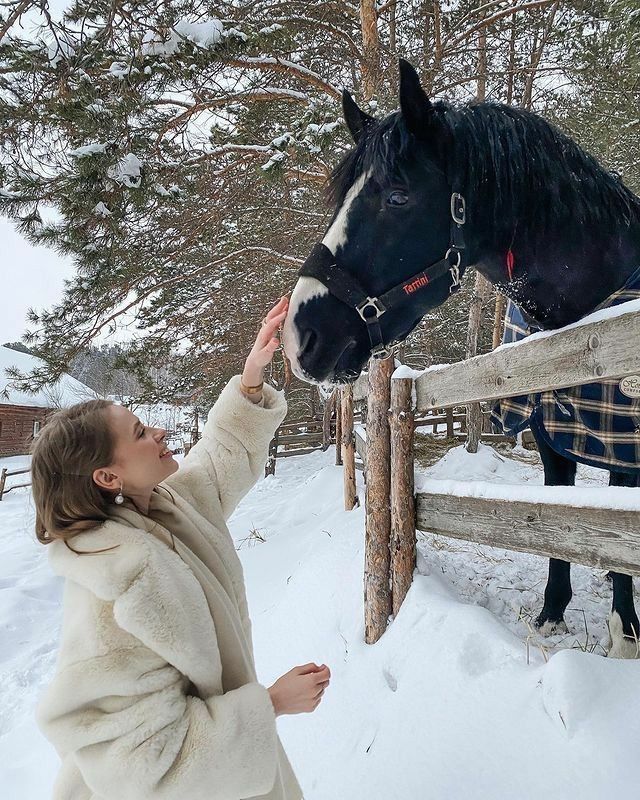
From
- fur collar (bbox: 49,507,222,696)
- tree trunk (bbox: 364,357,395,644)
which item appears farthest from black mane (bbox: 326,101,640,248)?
fur collar (bbox: 49,507,222,696)

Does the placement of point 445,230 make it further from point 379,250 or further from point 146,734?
point 146,734

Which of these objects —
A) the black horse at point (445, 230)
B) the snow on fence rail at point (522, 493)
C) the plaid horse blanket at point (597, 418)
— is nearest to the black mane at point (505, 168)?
the black horse at point (445, 230)

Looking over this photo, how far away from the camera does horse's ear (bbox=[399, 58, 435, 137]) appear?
1603 mm

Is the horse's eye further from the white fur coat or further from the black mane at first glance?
the white fur coat

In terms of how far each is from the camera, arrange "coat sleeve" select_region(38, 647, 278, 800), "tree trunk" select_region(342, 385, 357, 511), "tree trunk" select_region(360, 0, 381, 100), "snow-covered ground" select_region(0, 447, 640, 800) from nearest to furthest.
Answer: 1. "coat sleeve" select_region(38, 647, 278, 800)
2. "snow-covered ground" select_region(0, 447, 640, 800)
3. "tree trunk" select_region(360, 0, 381, 100)
4. "tree trunk" select_region(342, 385, 357, 511)

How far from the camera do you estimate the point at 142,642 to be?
92 cm

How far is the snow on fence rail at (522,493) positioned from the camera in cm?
148

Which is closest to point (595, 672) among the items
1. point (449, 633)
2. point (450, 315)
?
point (449, 633)

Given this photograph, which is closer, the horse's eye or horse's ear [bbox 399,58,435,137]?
horse's ear [bbox 399,58,435,137]

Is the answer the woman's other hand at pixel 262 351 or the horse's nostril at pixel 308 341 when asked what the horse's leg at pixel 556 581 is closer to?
the horse's nostril at pixel 308 341

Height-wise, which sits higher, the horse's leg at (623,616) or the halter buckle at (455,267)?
the halter buckle at (455,267)

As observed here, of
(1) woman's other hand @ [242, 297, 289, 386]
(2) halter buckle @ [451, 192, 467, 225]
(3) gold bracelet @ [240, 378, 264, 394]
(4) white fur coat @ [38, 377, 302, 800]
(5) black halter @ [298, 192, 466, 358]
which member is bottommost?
(4) white fur coat @ [38, 377, 302, 800]

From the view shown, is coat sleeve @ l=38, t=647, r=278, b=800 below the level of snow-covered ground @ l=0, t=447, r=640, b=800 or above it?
above

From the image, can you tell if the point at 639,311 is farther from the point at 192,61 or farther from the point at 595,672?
the point at 192,61
